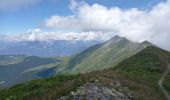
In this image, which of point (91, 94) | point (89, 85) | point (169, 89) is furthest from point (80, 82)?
point (169, 89)

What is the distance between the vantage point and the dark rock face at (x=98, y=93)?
26.3 metres

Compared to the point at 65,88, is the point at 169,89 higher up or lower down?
lower down

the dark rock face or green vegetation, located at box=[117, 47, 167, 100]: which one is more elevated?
the dark rock face

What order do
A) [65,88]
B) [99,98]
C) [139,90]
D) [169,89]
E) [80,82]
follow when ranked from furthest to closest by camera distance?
[169,89] → [139,90] → [80,82] → [65,88] → [99,98]

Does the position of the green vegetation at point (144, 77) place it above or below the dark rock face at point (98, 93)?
below

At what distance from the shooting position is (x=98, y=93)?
2750cm

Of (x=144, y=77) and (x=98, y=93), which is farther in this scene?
(x=144, y=77)

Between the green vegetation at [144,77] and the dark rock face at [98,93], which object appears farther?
the green vegetation at [144,77]

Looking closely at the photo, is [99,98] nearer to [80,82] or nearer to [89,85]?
[89,85]

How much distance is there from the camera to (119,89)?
31109 millimetres

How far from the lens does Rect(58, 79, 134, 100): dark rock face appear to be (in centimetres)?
2631

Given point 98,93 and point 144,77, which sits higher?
point 98,93

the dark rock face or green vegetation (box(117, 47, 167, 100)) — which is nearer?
the dark rock face

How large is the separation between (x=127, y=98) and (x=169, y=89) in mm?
21681
